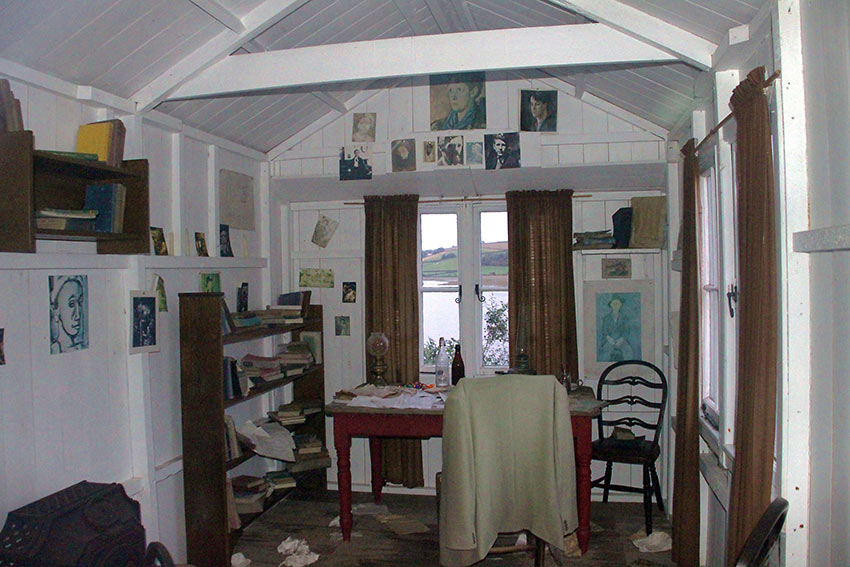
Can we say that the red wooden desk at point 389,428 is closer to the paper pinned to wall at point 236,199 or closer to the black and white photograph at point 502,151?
the paper pinned to wall at point 236,199

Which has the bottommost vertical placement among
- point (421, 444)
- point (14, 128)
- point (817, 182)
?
point (421, 444)

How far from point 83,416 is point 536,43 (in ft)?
8.48

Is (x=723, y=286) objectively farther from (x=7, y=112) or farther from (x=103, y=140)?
(x=7, y=112)

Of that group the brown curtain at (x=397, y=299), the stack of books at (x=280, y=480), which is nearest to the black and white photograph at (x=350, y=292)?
the brown curtain at (x=397, y=299)

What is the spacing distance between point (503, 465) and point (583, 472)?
2.89ft

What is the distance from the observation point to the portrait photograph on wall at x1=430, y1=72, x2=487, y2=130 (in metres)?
4.35

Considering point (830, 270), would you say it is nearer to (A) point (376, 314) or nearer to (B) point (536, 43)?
(B) point (536, 43)

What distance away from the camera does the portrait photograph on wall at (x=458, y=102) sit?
14.3ft

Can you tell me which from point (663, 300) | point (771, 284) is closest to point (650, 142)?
point (663, 300)

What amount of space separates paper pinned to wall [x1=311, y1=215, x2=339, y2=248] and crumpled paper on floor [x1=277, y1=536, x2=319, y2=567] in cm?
210

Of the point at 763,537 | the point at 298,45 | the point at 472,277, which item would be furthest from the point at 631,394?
the point at 298,45

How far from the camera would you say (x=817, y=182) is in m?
1.84

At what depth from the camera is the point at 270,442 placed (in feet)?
13.2

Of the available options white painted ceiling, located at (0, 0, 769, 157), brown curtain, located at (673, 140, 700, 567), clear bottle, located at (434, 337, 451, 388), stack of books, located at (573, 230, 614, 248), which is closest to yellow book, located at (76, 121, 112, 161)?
white painted ceiling, located at (0, 0, 769, 157)
